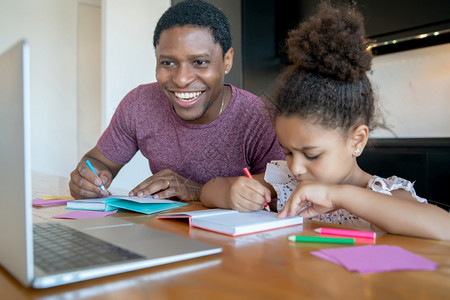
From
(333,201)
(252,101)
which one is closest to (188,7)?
(252,101)

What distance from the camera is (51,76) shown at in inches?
209

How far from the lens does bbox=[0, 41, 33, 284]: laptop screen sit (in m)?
0.41

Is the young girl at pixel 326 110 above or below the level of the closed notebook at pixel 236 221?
above

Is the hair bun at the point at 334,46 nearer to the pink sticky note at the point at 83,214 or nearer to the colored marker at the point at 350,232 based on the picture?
the colored marker at the point at 350,232

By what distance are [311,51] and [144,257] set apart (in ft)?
2.24

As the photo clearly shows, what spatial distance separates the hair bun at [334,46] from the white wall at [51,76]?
16.2 feet

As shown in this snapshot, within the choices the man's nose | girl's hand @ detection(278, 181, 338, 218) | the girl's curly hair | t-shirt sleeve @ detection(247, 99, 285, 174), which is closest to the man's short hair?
the man's nose

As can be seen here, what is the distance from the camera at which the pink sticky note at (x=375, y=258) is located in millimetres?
535

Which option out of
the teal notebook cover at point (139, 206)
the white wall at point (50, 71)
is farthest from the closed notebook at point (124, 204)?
the white wall at point (50, 71)

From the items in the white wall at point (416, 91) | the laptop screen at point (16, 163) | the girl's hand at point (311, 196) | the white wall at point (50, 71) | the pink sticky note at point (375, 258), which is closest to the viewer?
the laptop screen at point (16, 163)

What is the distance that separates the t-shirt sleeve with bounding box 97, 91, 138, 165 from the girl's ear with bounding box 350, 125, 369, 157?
0.88 m

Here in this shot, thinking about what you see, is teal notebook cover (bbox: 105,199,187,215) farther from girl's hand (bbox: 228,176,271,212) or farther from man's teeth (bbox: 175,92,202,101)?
man's teeth (bbox: 175,92,202,101)

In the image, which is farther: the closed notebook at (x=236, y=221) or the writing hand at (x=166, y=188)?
the writing hand at (x=166, y=188)

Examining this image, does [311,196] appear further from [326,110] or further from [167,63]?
[167,63]
